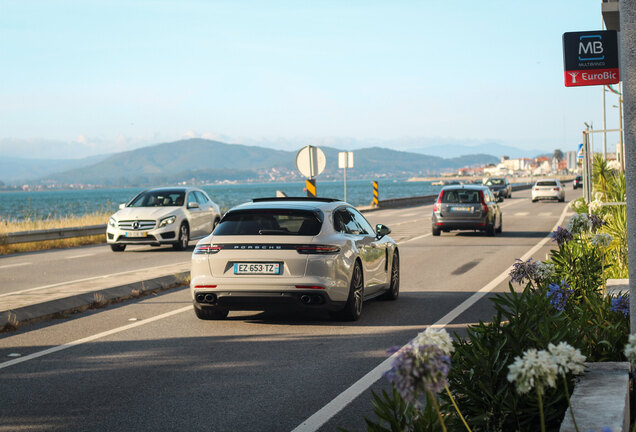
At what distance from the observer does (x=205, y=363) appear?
7.56m

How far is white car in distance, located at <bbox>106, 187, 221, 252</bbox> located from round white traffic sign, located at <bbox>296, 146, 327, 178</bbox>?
3.13m

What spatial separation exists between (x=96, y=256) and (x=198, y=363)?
14.0 m

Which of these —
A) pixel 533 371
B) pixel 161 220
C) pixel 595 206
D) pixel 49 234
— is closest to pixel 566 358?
pixel 533 371

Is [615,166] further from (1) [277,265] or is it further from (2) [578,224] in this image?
(1) [277,265]

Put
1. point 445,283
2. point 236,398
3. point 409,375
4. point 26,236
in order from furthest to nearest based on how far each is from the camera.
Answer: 1. point 26,236
2. point 445,283
3. point 236,398
4. point 409,375

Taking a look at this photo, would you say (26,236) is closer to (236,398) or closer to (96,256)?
(96,256)

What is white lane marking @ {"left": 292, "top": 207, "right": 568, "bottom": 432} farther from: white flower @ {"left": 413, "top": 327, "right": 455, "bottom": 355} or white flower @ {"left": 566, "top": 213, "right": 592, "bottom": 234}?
white flower @ {"left": 566, "top": 213, "right": 592, "bottom": 234}

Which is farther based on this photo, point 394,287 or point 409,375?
point 394,287

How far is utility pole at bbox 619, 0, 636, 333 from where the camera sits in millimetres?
4715

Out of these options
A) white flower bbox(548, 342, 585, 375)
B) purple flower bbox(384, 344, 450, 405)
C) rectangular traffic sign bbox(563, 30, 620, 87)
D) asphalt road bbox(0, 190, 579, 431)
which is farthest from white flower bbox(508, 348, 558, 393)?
rectangular traffic sign bbox(563, 30, 620, 87)

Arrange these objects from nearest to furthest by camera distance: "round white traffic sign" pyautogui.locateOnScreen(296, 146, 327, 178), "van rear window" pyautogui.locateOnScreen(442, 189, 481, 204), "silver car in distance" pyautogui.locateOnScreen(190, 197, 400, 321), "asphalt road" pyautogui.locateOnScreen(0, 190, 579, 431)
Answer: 1. "asphalt road" pyautogui.locateOnScreen(0, 190, 579, 431)
2. "silver car in distance" pyautogui.locateOnScreen(190, 197, 400, 321)
3. "round white traffic sign" pyautogui.locateOnScreen(296, 146, 327, 178)
4. "van rear window" pyautogui.locateOnScreen(442, 189, 481, 204)

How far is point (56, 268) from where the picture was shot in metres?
17.8

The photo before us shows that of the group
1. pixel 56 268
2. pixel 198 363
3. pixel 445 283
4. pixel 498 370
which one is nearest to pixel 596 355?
pixel 498 370

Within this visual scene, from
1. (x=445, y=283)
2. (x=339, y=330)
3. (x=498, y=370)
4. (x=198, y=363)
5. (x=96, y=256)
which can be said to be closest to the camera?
(x=498, y=370)
